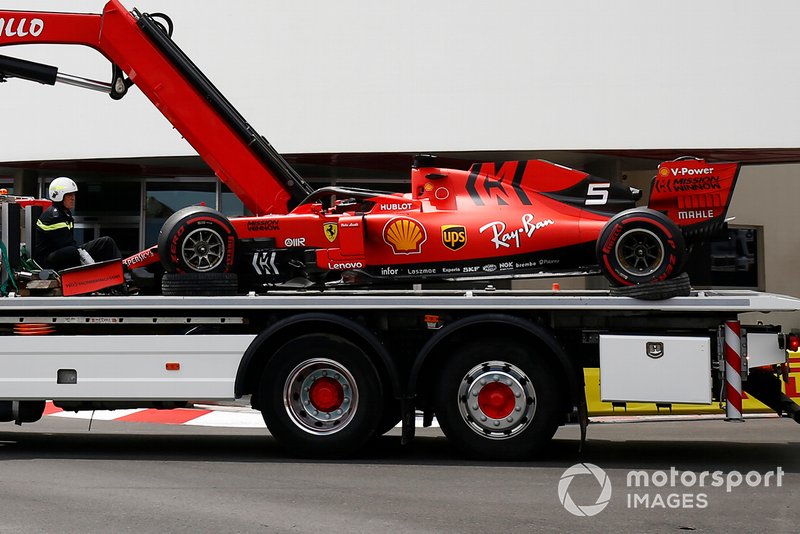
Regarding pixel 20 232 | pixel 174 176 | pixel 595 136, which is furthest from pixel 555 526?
A: pixel 174 176

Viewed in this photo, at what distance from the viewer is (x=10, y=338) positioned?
961 centimetres

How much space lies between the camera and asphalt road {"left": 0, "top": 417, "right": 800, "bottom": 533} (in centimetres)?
649

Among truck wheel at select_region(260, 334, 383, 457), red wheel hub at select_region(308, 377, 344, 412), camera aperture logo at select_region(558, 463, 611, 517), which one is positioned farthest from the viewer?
red wheel hub at select_region(308, 377, 344, 412)

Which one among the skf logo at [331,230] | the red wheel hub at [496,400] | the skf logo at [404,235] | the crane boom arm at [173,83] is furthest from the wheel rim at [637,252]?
the crane boom arm at [173,83]

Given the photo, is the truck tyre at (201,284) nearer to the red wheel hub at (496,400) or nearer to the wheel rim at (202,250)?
the wheel rim at (202,250)

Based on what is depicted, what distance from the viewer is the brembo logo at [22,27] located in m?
10.8

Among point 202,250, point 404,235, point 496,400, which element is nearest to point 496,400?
point 496,400

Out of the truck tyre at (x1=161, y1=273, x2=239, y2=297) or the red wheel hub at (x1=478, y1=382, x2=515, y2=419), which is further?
the truck tyre at (x1=161, y1=273, x2=239, y2=297)

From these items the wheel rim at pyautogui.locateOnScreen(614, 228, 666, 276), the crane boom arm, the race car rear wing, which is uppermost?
the crane boom arm

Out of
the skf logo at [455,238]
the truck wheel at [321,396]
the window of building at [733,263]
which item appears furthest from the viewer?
the window of building at [733,263]

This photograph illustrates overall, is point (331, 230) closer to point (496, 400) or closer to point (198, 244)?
point (198, 244)
